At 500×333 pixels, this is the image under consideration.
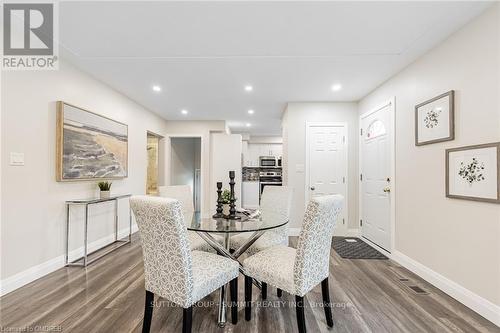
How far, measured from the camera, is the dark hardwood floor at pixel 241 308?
1.75 meters

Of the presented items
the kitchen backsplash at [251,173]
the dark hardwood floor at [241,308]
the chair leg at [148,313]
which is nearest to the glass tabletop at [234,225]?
the chair leg at [148,313]

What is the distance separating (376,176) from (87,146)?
4.16 meters

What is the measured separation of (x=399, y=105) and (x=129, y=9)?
3204 mm

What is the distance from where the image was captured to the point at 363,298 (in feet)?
7.06

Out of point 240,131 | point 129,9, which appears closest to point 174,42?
point 129,9

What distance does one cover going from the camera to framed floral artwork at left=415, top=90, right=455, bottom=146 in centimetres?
221

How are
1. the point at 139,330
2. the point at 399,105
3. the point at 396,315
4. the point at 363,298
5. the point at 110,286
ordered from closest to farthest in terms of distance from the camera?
the point at 139,330, the point at 396,315, the point at 363,298, the point at 110,286, the point at 399,105

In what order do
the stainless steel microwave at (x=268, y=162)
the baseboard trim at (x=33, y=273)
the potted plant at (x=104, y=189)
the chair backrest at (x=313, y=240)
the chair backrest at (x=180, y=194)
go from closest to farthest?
the chair backrest at (x=313, y=240) → the baseboard trim at (x=33, y=273) → the chair backrest at (x=180, y=194) → the potted plant at (x=104, y=189) → the stainless steel microwave at (x=268, y=162)

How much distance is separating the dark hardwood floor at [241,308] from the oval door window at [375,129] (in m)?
2.00

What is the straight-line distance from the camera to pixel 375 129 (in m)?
3.71

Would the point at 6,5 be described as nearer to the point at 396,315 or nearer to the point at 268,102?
the point at 268,102

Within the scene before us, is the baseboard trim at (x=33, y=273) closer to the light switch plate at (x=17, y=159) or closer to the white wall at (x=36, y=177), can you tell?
the white wall at (x=36, y=177)

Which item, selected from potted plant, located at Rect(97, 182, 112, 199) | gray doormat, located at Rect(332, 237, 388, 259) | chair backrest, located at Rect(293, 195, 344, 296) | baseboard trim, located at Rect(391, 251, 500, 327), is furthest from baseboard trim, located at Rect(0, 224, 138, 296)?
baseboard trim, located at Rect(391, 251, 500, 327)

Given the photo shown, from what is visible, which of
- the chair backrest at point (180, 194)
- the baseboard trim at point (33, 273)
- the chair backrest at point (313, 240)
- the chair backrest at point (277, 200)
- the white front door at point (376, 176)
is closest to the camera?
the chair backrest at point (313, 240)
